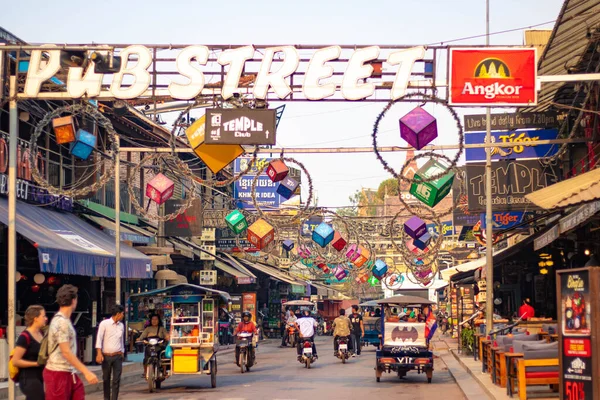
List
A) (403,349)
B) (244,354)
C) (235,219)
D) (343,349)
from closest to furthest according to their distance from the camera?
(403,349)
(244,354)
(343,349)
(235,219)

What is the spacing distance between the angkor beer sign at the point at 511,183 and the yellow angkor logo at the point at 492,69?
926 centimetres

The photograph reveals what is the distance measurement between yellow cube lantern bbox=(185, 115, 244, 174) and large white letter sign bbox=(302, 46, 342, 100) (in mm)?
1973

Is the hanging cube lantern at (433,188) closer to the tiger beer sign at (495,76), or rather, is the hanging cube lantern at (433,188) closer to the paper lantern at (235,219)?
the tiger beer sign at (495,76)

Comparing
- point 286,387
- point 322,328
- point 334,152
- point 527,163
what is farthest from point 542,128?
point 322,328

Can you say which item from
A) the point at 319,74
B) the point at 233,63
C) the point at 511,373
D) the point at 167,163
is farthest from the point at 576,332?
the point at 167,163

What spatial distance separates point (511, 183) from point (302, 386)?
34.1 ft

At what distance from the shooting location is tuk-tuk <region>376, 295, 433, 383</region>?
22859 millimetres

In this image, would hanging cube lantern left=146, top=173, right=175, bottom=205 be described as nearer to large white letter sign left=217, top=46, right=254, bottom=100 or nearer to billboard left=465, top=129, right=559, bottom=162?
large white letter sign left=217, top=46, right=254, bottom=100

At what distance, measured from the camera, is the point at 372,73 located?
19609mm

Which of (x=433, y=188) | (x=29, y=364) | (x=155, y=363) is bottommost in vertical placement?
(x=155, y=363)

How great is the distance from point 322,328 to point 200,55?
5128 centimetres

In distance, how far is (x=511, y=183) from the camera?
1119 inches

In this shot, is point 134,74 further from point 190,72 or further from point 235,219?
point 235,219

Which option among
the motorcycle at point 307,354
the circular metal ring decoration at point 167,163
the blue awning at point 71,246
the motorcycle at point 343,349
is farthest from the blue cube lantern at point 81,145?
the motorcycle at point 343,349
